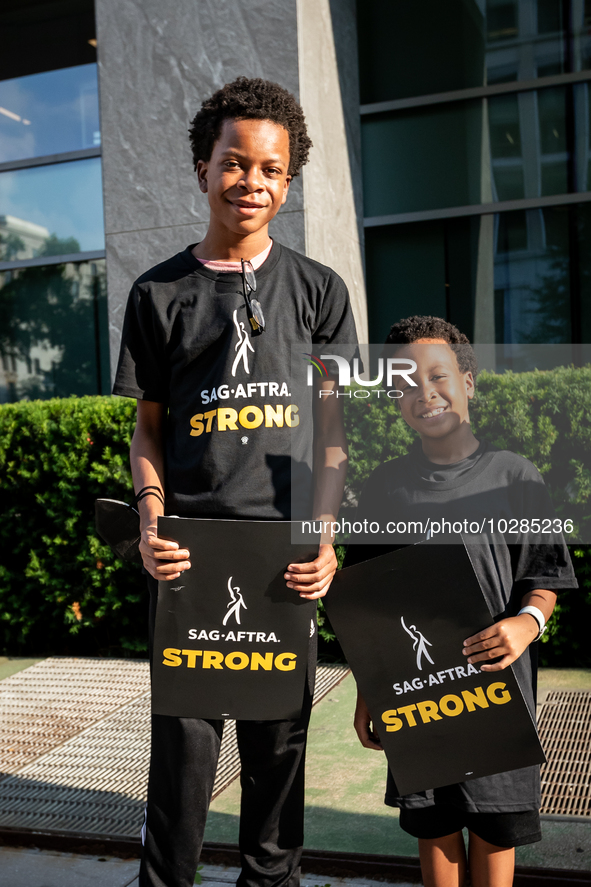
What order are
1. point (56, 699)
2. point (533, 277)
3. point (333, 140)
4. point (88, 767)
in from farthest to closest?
point (533, 277), point (333, 140), point (56, 699), point (88, 767)

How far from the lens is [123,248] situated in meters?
6.91

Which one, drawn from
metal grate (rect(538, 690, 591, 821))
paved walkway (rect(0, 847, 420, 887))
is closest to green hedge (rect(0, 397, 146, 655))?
paved walkway (rect(0, 847, 420, 887))

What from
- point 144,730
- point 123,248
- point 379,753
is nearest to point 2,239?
point 123,248

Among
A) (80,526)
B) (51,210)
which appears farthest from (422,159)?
(80,526)

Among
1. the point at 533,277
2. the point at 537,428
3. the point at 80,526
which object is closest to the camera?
the point at 537,428

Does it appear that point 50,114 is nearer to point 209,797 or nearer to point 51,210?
point 51,210

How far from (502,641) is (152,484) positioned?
93 centimetres

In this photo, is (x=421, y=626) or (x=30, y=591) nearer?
(x=421, y=626)

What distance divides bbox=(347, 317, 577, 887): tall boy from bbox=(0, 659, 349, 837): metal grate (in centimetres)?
148

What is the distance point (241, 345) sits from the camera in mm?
1953

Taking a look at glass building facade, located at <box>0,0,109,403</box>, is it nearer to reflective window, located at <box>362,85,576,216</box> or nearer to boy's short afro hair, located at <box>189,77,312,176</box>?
reflective window, located at <box>362,85,576,216</box>

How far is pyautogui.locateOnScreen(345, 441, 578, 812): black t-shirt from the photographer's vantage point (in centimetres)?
188

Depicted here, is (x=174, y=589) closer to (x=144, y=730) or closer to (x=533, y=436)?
(x=144, y=730)

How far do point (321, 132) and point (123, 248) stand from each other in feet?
6.45
